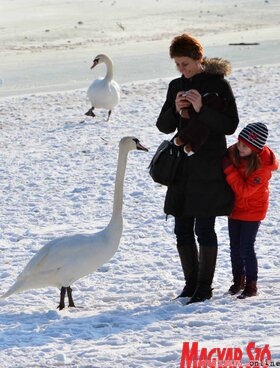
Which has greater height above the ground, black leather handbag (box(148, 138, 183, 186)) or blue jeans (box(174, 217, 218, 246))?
black leather handbag (box(148, 138, 183, 186))

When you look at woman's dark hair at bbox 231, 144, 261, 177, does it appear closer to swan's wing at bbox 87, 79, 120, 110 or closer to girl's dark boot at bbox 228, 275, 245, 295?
girl's dark boot at bbox 228, 275, 245, 295

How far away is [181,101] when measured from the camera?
16.6 feet

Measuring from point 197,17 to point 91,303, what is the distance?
21.0m

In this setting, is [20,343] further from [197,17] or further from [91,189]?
[197,17]

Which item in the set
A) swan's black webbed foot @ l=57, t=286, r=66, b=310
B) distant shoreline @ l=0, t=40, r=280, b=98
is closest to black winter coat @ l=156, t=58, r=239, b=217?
swan's black webbed foot @ l=57, t=286, r=66, b=310

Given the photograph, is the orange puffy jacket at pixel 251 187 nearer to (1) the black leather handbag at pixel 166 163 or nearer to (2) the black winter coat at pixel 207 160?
(2) the black winter coat at pixel 207 160

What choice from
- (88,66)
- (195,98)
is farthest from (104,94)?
(195,98)

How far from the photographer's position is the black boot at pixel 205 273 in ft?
17.2

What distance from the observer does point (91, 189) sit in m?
8.73

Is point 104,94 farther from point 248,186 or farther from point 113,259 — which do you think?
point 248,186

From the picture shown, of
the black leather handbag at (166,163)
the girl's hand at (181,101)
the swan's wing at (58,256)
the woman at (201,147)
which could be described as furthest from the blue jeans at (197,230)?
the girl's hand at (181,101)

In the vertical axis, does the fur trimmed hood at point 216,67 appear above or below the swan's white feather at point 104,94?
below

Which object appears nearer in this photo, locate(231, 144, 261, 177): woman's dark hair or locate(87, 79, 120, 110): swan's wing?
locate(231, 144, 261, 177): woman's dark hair

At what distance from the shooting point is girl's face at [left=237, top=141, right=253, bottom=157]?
513 centimetres
